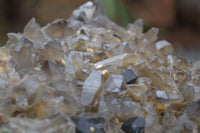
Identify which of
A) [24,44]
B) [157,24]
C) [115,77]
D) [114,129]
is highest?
[157,24]

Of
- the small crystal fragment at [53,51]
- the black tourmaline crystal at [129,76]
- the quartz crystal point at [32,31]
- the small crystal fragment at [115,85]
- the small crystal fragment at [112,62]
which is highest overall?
the quartz crystal point at [32,31]

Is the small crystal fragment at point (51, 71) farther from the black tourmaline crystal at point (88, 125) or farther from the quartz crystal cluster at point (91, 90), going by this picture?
the black tourmaline crystal at point (88, 125)

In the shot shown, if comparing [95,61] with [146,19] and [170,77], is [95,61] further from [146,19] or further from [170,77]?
[146,19]

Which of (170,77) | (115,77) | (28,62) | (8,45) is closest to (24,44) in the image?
(28,62)

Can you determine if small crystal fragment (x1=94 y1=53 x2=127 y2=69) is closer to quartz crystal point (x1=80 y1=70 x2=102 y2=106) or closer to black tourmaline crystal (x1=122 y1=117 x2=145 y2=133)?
quartz crystal point (x1=80 y1=70 x2=102 y2=106)

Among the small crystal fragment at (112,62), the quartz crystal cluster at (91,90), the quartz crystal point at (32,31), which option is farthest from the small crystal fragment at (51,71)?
the quartz crystal point at (32,31)

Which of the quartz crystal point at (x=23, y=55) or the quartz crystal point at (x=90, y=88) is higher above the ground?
the quartz crystal point at (x=23, y=55)

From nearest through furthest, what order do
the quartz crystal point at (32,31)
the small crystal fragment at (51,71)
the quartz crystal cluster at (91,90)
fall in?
the quartz crystal cluster at (91,90) < the small crystal fragment at (51,71) < the quartz crystal point at (32,31)
